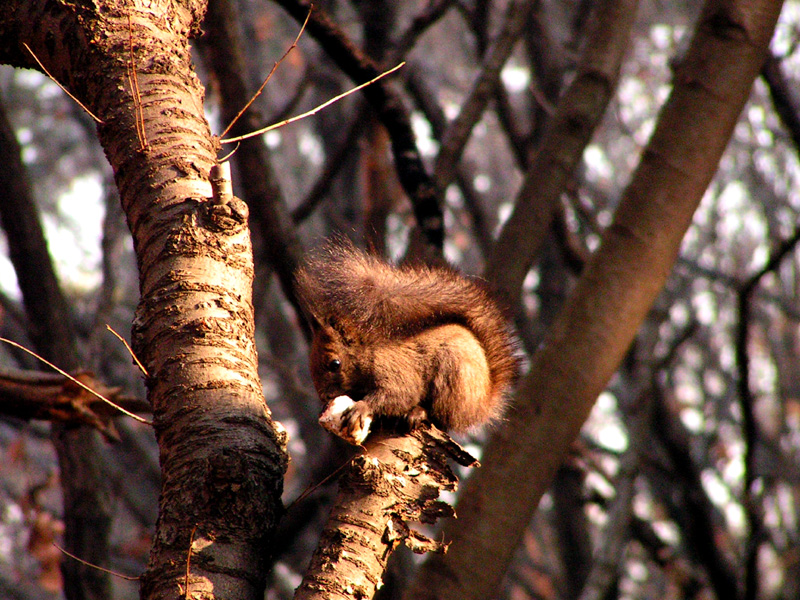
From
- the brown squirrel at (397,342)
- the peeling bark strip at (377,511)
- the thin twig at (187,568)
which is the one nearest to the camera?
the thin twig at (187,568)

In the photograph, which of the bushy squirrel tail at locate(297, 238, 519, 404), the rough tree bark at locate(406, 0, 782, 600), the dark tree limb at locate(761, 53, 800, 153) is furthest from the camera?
the dark tree limb at locate(761, 53, 800, 153)

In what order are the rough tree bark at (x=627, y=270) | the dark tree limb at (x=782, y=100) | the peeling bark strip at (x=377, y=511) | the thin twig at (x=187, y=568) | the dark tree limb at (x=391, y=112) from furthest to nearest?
the dark tree limb at (x=782, y=100), the dark tree limb at (x=391, y=112), the rough tree bark at (x=627, y=270), the peeling bark strip at (x=377, y=511), the thin twig at (x=187, y=568)

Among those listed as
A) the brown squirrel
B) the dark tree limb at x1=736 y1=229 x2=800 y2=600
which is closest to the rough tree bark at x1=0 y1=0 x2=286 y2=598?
the brown squirrel

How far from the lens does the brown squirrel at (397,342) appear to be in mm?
1457

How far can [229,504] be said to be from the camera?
1.12m

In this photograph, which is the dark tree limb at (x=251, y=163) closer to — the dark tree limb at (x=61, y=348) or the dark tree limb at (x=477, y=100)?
the dark tree limb at (x=477, y=100)

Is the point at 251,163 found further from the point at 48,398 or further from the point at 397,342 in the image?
the point at 397,342

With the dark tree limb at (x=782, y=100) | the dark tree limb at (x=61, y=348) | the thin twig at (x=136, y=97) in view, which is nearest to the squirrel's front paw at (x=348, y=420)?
the thin twig at (x=136, y=97)

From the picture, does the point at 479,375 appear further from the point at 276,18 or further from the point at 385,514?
the point at 276,18

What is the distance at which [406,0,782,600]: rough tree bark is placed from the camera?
2145 mm

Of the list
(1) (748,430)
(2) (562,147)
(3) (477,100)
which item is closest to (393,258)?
(2) (562,147)

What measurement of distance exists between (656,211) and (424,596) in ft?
4.23

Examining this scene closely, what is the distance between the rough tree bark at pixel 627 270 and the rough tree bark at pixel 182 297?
3.49 feet

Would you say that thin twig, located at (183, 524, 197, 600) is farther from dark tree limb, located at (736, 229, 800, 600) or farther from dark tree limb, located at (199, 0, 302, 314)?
dark tree limb, located at (736, 229, 800, 600)
